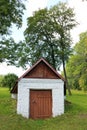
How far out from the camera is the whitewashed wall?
979 inches

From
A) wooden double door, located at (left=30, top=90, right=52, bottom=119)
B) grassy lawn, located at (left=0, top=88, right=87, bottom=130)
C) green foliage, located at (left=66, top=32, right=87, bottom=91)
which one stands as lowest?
grassy lawn, located at (left=0, top=88, right=87, bottom=130)

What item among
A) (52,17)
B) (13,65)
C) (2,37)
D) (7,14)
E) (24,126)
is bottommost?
(24,126)

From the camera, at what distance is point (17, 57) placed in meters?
30.9

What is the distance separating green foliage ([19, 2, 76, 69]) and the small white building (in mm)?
22193

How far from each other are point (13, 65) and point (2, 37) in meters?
3.35

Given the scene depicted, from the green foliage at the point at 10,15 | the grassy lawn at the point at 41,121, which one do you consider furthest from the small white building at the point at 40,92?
the green foliage at the point at 10,15

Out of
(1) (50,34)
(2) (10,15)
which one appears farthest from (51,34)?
(2) (10,15)

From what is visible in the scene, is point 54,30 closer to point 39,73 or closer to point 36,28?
point 36,28

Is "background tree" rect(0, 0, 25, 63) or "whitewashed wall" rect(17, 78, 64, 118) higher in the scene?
"background tree" rect(0, 0, 25, 63)

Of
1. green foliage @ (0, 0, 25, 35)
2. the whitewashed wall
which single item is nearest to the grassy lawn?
the whitewashed wall

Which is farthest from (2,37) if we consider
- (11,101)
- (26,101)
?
(26,101)

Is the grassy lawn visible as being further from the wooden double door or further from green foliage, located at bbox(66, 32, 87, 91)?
green foliage, located at bbox(66, 32, 87, 91)

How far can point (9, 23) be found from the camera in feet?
101

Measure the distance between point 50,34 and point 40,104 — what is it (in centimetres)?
2513
